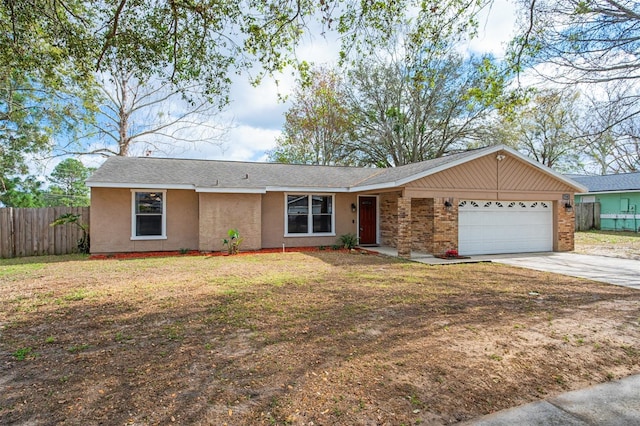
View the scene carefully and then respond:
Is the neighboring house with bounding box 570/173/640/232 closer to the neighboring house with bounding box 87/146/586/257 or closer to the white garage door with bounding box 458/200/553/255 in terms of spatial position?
the white garage door with bounding box 458/200/553/255

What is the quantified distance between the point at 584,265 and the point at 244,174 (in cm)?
1182

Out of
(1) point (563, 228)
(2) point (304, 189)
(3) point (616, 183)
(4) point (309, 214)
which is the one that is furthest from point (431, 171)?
(3) point (616, 183)

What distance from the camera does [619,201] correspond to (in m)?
22.8

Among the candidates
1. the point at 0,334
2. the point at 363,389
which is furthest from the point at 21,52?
the point at 363,389

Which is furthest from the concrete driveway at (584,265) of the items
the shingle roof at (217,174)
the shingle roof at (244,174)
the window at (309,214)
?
the shingle roof at (217,174)

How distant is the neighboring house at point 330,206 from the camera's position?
38.7ft

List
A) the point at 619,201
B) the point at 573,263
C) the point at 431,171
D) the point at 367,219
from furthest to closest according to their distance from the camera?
1. the point at 619,201
2. the point at 367,219
3. the point at 431,171
4. the point at 573,263

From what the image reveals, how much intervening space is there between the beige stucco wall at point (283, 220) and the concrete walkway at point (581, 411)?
11.2 metres

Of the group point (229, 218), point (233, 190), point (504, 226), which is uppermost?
point (233, 190)

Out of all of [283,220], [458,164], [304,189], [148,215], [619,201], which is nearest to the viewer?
[458,164]

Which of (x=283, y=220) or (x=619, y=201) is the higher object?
(x=619, y=201)

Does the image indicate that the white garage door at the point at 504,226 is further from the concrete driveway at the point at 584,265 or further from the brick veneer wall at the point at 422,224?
the brick veneer wall at the point at 422,224

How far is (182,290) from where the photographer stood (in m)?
6.86

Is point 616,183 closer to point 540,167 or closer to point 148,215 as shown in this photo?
point 540,167
